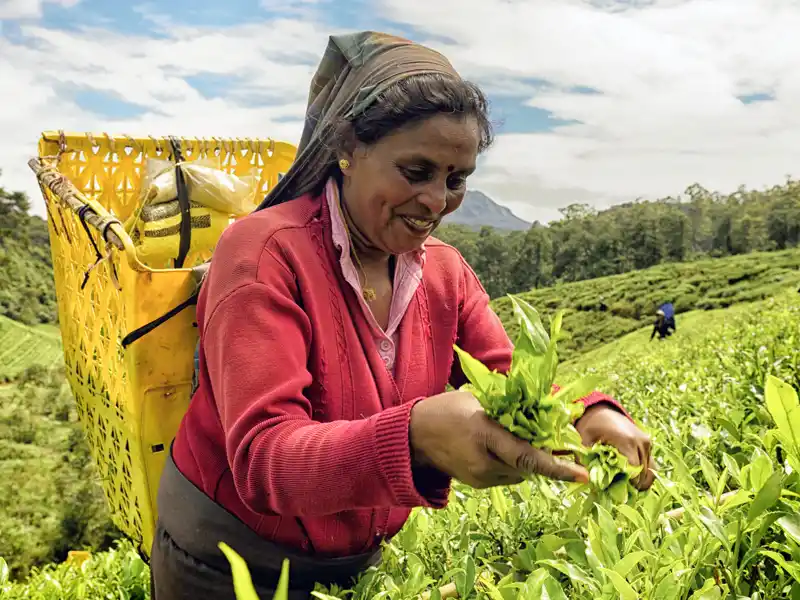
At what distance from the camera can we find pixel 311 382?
1.31 meters

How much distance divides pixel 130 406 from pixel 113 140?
151cm

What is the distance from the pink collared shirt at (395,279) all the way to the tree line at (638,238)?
50.6 metres

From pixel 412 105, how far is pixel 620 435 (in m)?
0.73

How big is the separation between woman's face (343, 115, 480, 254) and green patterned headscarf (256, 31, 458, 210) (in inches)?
3.6

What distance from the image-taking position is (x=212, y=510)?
1.57m

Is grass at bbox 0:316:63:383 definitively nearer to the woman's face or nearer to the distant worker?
the distant worker

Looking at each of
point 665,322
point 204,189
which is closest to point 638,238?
point 665,322

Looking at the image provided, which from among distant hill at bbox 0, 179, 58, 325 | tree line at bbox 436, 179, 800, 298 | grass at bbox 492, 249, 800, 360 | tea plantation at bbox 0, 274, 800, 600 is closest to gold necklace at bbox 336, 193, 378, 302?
tea plantation at bbox 0, 274, 800, 600

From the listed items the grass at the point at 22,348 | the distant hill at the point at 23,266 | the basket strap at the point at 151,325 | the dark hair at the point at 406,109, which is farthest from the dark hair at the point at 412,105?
the distant hill at the point at 23,266

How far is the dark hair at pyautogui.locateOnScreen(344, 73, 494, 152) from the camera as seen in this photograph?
136cm

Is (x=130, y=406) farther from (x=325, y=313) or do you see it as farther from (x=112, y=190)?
(x=112, y=190)

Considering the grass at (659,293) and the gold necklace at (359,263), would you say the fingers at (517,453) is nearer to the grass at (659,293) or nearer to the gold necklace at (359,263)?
the gold necklace at (359,263)

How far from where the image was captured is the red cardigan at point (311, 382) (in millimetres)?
1088

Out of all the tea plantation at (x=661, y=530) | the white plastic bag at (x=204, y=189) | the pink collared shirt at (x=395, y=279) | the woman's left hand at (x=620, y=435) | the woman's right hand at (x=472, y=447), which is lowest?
the tea plantation at (x=661, y=530)
